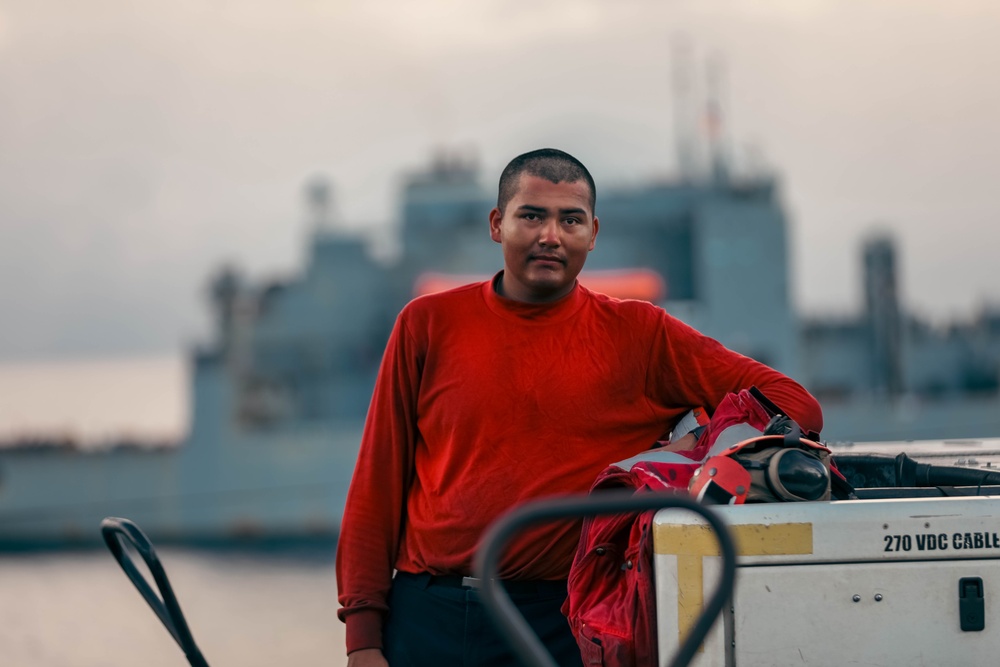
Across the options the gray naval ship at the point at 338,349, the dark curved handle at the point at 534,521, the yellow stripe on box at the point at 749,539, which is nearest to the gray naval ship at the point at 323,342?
the gray naval ship at the point at 338,349

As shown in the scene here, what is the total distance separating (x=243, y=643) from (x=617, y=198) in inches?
592

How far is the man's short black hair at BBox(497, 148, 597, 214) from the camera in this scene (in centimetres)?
273

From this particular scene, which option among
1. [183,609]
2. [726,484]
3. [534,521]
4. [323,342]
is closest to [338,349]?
[323,342]

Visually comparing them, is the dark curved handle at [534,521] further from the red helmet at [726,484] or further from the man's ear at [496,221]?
the man's ear at [496,221]

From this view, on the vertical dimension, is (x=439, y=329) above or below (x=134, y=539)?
above

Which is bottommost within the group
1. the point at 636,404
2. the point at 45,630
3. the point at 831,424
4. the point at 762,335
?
the point at 45,630

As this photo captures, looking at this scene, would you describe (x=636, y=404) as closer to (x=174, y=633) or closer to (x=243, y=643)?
(x=174, y=633)

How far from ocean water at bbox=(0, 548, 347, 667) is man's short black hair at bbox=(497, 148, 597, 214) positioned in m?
19.1

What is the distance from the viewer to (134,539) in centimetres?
289

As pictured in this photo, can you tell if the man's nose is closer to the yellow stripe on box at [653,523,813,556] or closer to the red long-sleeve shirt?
the red long-sleeve shirt

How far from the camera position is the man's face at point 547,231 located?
2.71 m

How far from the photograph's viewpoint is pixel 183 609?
26109mm

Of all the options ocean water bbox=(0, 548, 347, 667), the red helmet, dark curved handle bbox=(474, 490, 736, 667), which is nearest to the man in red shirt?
the red helmet

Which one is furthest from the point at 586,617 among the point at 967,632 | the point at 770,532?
the point at 967,632
